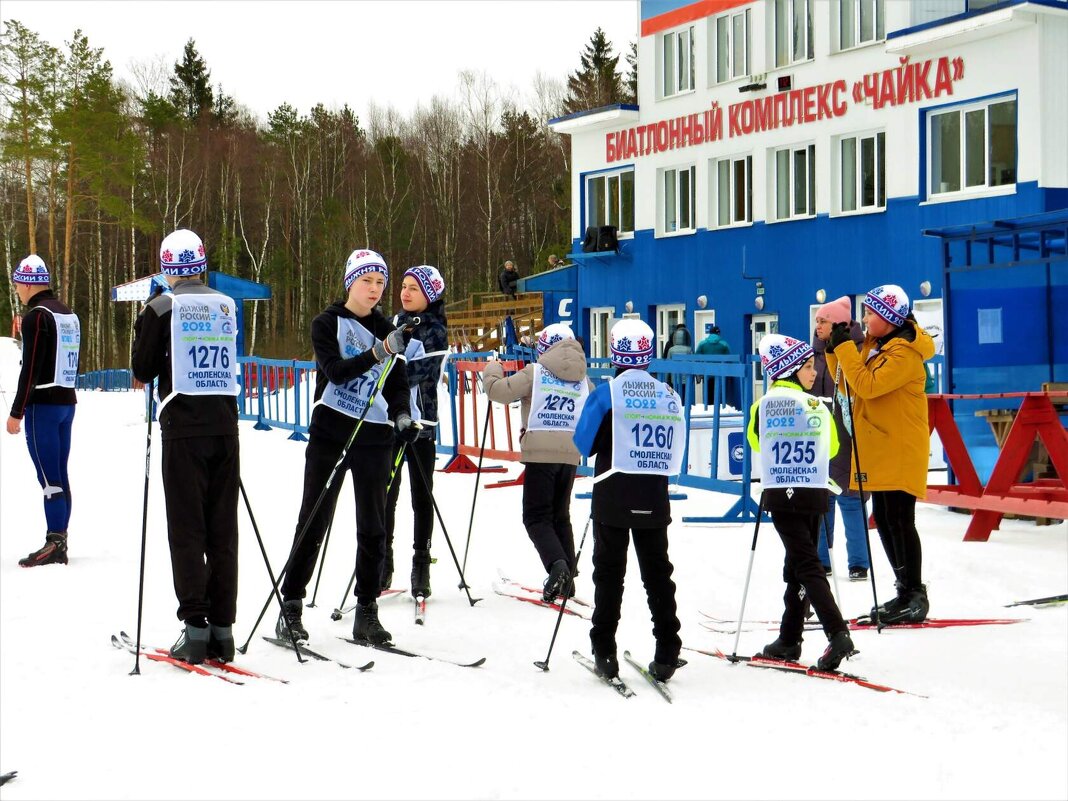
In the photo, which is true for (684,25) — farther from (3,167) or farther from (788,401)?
(3,167)

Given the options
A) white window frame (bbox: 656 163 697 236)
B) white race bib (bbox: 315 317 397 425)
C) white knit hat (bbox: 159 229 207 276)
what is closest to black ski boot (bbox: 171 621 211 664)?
white race bib (bbox: 315 317 397 425)

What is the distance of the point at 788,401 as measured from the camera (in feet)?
21.3

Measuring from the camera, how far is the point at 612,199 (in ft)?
106

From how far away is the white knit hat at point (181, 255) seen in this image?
6.23m

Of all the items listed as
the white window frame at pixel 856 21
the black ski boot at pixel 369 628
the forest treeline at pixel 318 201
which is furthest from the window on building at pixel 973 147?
the forest treeline at pixel 318 201

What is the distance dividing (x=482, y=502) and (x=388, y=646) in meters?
6.07

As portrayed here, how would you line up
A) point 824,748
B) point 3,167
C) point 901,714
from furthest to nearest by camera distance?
point 3,167, point 901,714, point 824,748

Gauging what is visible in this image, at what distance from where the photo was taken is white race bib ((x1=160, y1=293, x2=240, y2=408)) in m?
6.08

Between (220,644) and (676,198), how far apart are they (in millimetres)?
25217

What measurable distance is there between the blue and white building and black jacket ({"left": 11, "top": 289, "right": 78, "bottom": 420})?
13084 mm

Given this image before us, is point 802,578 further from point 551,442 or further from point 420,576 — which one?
point 420,576

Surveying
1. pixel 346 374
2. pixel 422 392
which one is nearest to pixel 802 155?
pixel 422 392

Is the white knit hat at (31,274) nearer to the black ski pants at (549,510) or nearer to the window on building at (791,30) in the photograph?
the black ski pants at (549,510)

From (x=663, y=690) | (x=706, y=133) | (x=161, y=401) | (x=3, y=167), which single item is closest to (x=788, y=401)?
(x=663, y=690)
